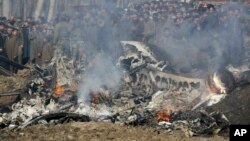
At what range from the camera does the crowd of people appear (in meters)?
13.6

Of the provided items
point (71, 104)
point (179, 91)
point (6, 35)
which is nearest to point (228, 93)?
point (179, 91)

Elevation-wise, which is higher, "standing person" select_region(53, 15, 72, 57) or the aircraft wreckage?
"standing person" select_region(53, 15, 72, 57)

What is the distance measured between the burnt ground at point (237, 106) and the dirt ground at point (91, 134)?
868 mm

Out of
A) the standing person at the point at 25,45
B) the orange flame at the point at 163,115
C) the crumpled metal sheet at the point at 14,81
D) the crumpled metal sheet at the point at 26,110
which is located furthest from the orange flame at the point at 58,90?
the standing person at the point at 25,45

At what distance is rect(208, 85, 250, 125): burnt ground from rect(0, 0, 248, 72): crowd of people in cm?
251

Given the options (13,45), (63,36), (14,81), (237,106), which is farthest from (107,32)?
(237,106)

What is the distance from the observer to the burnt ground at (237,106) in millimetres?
8898

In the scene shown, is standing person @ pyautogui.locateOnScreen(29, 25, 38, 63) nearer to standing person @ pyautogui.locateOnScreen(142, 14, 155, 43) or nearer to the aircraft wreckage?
the aircraft wreckage

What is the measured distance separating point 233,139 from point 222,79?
378cm

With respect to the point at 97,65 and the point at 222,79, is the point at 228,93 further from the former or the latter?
the point at 97,65

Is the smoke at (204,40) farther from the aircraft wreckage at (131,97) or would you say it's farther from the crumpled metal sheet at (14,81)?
the crumpled metal sheet at (14,81)

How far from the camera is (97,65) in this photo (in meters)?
12.4

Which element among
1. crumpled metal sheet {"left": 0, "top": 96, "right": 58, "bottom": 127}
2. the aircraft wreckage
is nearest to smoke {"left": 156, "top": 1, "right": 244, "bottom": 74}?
the aircraft wreckage

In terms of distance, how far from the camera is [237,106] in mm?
9336
